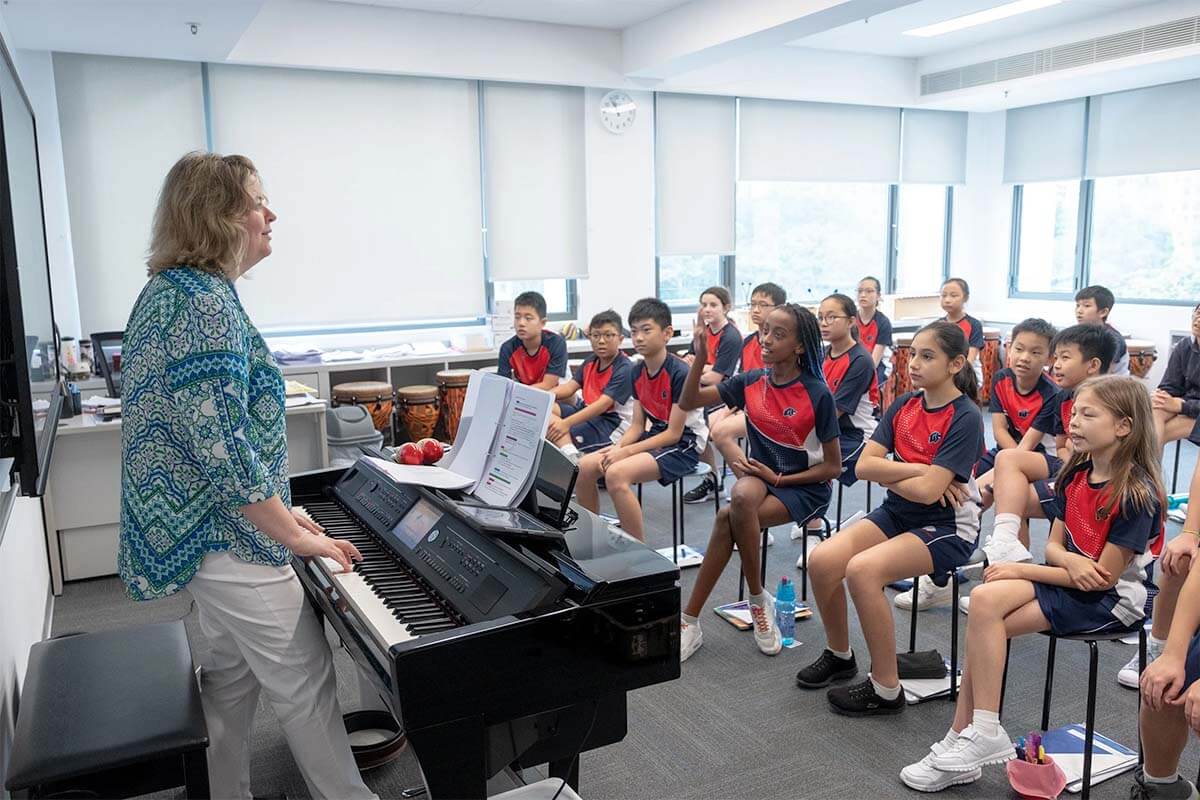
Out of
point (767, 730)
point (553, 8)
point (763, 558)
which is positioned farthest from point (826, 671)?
point (553, 8)

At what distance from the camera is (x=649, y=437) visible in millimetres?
4066

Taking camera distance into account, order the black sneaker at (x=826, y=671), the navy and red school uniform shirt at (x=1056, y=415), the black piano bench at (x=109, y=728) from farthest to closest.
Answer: the navy and red school uniform shirt at (x=1056, y=415) → the black sneaker at (x=826, y=671) → the black piano bench at (x=109, y=728)

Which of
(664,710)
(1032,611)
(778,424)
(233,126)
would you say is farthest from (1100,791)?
(233,126)

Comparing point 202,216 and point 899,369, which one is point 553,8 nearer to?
point 899,369

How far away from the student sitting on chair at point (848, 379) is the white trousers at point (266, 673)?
7.82 ft

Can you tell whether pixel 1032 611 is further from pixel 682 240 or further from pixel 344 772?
pixel 682 240

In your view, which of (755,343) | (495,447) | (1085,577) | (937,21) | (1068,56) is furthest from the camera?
(1068,56)

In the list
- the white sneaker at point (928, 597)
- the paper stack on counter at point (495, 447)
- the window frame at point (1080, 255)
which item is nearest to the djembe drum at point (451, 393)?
the white sneaker at point (928, 597)

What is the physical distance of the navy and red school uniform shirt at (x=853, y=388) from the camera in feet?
12.8

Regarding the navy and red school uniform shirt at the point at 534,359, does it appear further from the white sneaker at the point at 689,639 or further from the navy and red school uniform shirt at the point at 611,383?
the white sneaker at the point at 689,639

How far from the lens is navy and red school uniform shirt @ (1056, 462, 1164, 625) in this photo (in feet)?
7.47

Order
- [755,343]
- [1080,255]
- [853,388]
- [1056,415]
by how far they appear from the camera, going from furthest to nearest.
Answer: [1080,255]
[755,343]
[853,388]
[1056,415]

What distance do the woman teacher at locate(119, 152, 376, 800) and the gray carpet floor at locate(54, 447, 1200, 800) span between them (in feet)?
2.46

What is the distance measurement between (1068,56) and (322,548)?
6800 millimetres
